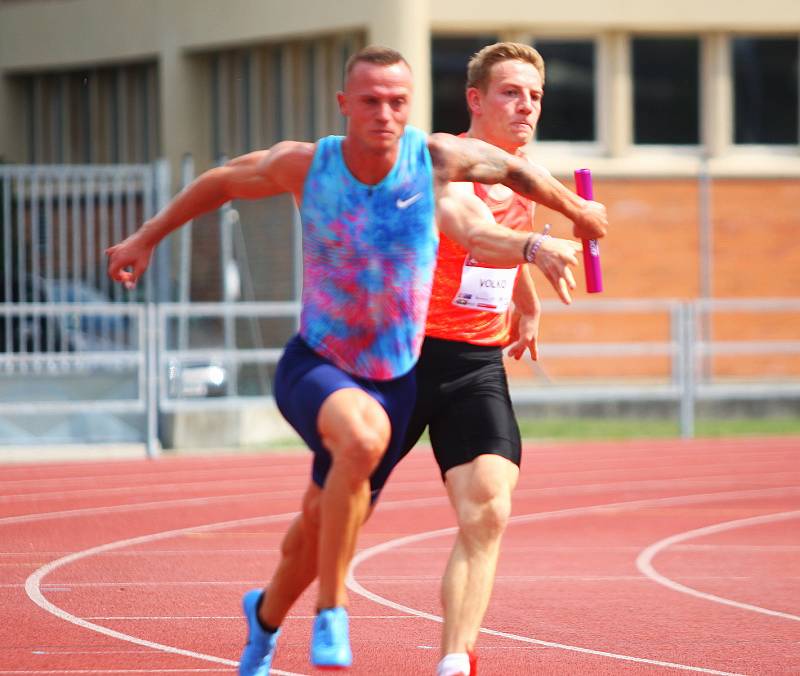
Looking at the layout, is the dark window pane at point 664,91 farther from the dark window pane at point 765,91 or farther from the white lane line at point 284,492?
the white lane line at point 284,492

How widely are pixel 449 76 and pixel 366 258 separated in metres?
20.6

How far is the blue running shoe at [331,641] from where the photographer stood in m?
5.32

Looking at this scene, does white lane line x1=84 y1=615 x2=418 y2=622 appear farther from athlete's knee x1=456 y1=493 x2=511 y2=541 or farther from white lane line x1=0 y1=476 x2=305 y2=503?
white lane line x1=0 y1=476 x2=305 y2=503

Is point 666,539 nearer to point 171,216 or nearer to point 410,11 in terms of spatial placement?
point 171,216

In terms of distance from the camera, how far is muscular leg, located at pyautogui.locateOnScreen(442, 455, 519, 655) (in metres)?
6.12

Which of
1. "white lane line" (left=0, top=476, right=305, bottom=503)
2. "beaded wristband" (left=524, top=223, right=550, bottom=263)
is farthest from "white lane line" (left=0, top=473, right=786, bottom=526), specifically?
"beaded wristband" (left=524, top=223, right=550, bottom=263)

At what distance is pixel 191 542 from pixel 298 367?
5980mm

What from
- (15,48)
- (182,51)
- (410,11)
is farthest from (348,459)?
(15,48)

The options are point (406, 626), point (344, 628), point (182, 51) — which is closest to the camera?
point (344, 628)

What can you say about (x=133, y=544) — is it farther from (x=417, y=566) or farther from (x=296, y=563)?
(x=296, y=563)

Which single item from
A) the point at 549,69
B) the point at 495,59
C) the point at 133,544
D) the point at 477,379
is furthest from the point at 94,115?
the point at 477,379

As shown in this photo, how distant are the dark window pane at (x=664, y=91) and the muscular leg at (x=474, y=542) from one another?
20.7 meters

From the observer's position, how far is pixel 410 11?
2498 cm

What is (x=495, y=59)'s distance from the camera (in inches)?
266
